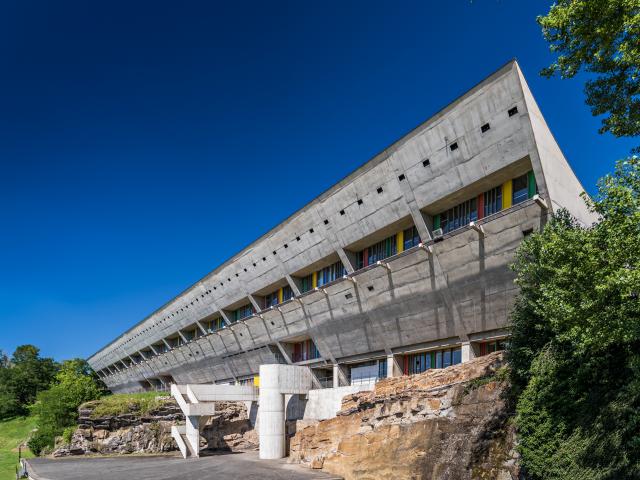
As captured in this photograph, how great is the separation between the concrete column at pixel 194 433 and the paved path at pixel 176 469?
3.02 ft

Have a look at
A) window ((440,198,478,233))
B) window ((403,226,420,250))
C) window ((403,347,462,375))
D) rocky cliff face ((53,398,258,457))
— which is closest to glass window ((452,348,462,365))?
window ((403,347,462,375))

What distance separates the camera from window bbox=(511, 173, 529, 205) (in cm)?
2119

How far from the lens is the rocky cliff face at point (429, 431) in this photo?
16062 millimetres

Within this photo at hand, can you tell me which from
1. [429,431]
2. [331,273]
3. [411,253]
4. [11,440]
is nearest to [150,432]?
[331,273]

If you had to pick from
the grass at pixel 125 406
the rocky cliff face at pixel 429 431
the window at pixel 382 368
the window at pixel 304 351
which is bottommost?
the rocky cliff face at pixel 429 431

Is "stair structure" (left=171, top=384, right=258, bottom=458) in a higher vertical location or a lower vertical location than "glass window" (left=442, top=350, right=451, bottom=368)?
lower

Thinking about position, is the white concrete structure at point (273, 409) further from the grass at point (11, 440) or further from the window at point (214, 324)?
the window at point (214, 324)

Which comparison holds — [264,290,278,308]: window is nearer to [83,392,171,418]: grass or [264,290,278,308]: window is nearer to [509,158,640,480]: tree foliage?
[83,392,171,418]: grass

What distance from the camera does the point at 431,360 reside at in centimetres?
2778

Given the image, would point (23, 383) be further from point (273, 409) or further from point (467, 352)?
point (467, 352)

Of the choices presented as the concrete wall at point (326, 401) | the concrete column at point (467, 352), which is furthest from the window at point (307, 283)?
the concrete column at point (467, 352)

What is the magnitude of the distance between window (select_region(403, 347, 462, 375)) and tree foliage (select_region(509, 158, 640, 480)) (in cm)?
951

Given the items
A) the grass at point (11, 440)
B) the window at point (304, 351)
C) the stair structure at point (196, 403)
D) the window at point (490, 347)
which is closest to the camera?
the window at point (490, 347)

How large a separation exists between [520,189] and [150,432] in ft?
108
